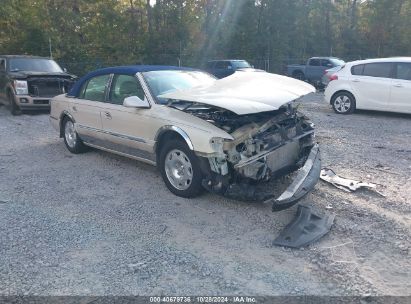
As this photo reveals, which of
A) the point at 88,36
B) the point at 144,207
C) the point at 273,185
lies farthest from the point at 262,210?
the point at 88,36

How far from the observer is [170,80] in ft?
19.0

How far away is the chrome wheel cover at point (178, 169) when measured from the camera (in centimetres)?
486

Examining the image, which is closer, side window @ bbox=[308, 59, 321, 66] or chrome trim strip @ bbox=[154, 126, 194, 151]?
chrome trim strip @ bbox=[154, 126, 194, 151]

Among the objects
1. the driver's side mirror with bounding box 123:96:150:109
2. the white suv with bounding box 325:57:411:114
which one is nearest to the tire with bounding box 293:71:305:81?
the white suv with bounding box 325:57:411:114

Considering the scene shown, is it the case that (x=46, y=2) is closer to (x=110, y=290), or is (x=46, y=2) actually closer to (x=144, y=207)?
(x=144, y=207)

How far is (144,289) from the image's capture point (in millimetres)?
3123

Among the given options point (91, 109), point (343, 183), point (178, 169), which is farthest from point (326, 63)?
point (178, 169)

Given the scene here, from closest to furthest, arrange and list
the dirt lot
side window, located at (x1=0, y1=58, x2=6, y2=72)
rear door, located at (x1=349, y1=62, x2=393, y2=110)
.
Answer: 1. the dirt lot
2. rear door, located at (x1=349, y1=62, x2=393, y2=110)
3. side window, located at (x1=0, y1=58, x2=6, y2=72)

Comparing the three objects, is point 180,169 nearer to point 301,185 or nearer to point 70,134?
point 301,185

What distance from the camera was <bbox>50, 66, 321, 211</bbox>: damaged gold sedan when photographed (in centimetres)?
443

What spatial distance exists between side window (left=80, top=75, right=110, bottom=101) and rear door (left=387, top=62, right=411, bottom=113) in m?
7.57

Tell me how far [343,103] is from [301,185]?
312 inches

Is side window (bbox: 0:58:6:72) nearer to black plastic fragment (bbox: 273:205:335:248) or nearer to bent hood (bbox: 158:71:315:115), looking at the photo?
bent hood (bbox: 158:71:315:115)

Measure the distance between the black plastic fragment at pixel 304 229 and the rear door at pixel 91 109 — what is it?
11.4 ft
